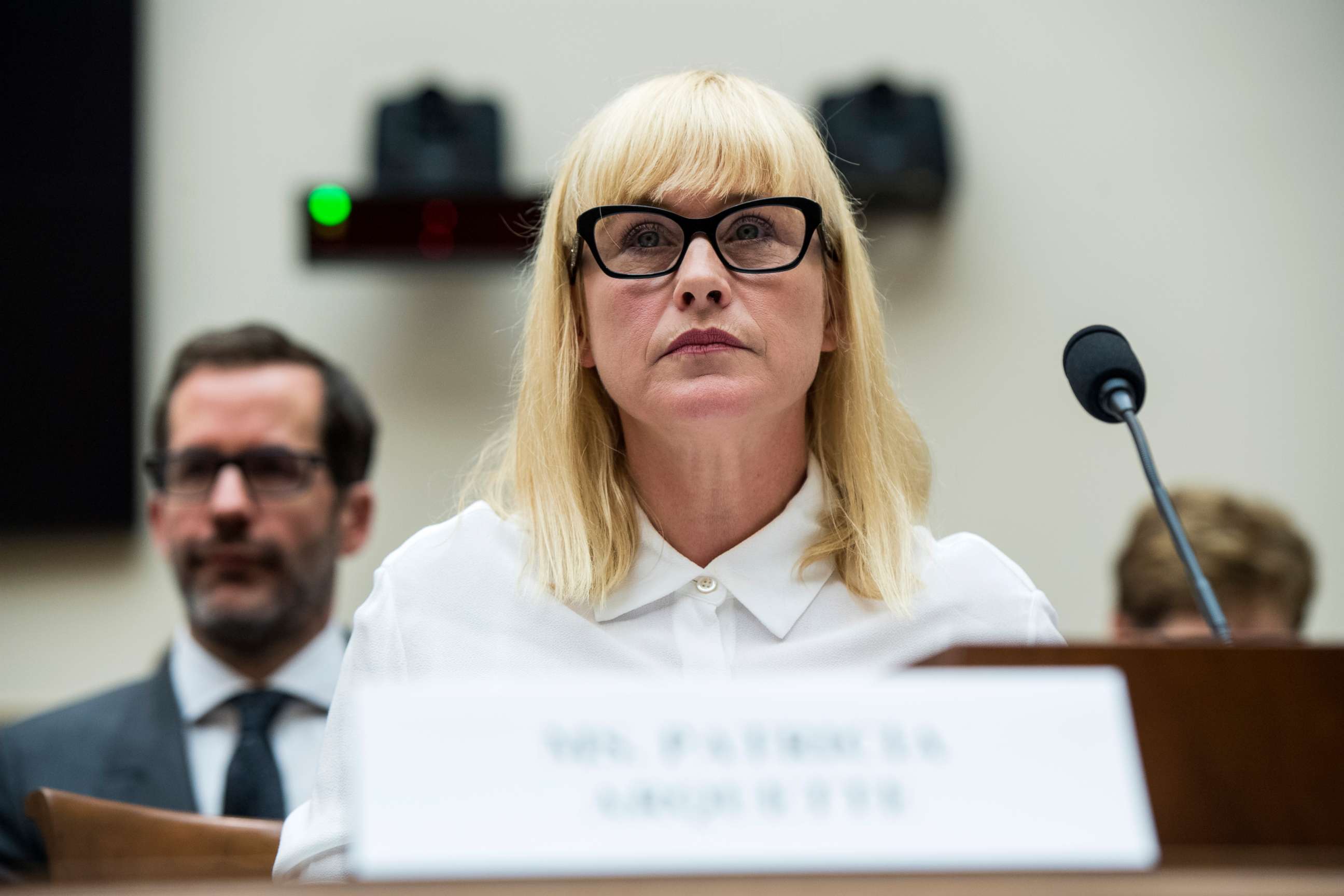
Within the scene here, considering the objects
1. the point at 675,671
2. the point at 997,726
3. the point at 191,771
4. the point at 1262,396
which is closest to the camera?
the point at 997,726

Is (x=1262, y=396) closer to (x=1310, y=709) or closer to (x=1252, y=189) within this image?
(x=1252, y=189)

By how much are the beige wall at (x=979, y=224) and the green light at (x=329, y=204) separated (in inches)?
7.0

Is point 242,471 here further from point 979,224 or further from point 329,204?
point 979,224

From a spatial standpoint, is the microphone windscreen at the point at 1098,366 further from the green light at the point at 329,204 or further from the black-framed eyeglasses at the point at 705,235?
the green light at the point at 329,204

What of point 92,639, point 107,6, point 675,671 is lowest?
point 92,639

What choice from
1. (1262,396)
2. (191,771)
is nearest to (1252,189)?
(1262,396)

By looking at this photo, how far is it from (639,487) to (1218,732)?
829 mm

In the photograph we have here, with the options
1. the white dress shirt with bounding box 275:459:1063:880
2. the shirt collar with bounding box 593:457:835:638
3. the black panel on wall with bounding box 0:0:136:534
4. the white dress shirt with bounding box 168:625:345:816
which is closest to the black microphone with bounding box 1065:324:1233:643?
the white dress shirt with bounding box 275:459:1063:880

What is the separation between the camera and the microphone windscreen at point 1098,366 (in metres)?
1.30

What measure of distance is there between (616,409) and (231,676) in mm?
1086

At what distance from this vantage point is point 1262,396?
3.63 metres

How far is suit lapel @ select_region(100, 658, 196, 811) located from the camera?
6.70ft

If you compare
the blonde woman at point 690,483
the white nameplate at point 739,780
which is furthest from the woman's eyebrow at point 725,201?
the white nameplate at point 739,780

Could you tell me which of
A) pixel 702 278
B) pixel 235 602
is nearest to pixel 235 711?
pixel 235 602
